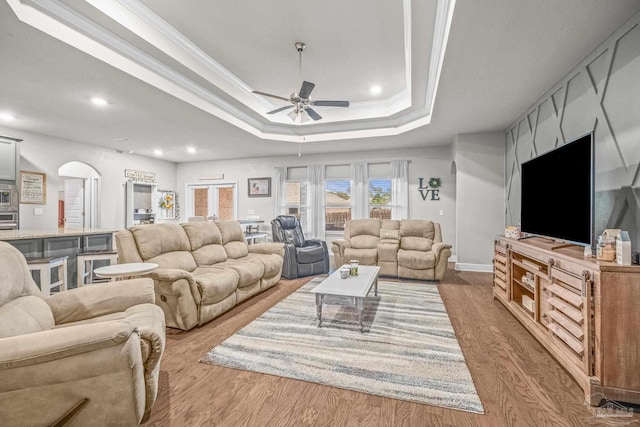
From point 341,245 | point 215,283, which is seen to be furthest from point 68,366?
point 341,245

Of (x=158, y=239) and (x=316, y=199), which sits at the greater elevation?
(x=316, y=199)

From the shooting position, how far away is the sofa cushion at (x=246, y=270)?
135 inches

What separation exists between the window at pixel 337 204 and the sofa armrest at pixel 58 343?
625 centimetres

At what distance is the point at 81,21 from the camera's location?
2.60m

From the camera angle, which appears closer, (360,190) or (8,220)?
(8,220)

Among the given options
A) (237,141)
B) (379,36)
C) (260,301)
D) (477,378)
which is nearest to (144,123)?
(237,141)

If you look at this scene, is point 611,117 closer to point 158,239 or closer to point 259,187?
point 158,239

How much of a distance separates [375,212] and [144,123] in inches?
200

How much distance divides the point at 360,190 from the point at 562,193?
473 cm

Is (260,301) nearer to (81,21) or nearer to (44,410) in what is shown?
(44,410)

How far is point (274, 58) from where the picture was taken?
3715mm

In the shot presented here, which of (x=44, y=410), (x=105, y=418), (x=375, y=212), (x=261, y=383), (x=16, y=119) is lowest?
(x=261, y=383)

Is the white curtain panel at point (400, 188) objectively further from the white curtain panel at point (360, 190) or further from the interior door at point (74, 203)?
the interior door at point (74, 203)

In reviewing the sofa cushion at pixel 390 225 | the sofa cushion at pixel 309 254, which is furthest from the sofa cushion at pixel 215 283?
the sofa cushion at pixel 390 225
